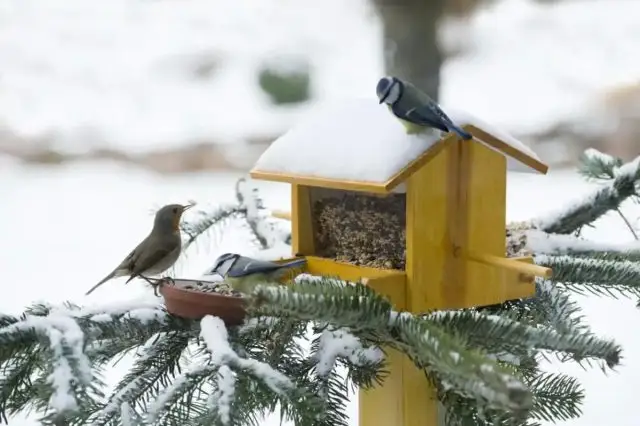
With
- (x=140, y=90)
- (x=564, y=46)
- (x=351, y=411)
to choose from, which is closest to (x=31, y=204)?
(x=140, y=90)

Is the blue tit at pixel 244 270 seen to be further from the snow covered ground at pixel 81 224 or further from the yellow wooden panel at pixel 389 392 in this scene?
the snow covered ground at pixel 81 224

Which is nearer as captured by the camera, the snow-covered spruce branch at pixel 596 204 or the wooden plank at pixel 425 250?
the wooden plank at pixel 425 250

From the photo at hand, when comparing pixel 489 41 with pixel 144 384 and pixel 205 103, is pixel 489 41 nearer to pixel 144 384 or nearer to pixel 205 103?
pixel 205 103

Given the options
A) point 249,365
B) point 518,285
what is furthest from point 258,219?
point 249,365

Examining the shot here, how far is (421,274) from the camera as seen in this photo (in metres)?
0.82

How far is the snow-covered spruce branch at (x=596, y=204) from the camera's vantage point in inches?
42.6

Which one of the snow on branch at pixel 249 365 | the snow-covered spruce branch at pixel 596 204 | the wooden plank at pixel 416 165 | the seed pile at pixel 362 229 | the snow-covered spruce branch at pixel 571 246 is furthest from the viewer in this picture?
the snow-covered spruce branch at pixel 596 204

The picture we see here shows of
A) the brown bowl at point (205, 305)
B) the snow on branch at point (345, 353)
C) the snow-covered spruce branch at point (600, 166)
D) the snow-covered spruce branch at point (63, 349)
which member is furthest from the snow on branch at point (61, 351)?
the snow-covered spruce branch at point (600, 166)

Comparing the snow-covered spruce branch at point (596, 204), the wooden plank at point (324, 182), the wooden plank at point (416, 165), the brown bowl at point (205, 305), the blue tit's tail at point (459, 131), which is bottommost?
the brown bowl at point (205, 305)

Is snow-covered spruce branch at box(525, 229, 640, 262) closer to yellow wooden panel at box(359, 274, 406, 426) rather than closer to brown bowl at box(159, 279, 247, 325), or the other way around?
yellow wooden panel at box(359, 274, 406, 426)

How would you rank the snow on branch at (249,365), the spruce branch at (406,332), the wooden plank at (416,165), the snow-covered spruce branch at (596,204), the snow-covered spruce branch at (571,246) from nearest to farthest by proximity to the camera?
the spruce branch at (406,332), the snow on branch at (249,365), the wooden plank at (416,165), the snow-covered spruce branch at (571,246), the snow-covered spruce branch at (596,204)

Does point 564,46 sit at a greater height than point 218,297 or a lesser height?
greater

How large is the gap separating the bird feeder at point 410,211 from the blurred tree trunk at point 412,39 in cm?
26

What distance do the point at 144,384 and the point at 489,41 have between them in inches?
32.8
